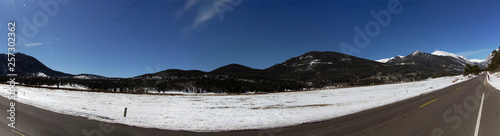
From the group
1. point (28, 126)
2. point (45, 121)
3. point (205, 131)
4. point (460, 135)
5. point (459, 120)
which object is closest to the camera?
point (460, 135)

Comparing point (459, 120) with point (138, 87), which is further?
point (138, 87)

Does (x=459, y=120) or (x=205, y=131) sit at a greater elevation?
(x=459, y=120)

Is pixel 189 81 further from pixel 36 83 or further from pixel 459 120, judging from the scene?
pixel 459 120

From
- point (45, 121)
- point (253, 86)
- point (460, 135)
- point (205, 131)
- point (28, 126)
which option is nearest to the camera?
point (460, 135)

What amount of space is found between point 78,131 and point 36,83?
183m

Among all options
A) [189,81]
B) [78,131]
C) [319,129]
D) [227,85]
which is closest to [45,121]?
[78,131]

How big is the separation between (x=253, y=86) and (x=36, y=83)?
499 feet

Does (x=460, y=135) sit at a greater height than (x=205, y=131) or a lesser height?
greater

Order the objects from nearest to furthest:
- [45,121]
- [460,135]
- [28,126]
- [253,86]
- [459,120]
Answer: [460,135]
[459,120]
[28,126]
[45,121]
[253,86]

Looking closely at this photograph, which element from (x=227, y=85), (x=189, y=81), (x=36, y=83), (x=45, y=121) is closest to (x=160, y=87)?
(x=189, y=81)

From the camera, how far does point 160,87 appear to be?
418ft

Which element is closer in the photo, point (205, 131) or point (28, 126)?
point (205, 131)

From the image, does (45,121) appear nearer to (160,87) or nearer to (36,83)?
(160,87)

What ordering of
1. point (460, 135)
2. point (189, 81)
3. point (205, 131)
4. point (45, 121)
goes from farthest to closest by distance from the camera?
1. point (189, 81)
2. point (45, 121)
3. point (205, 131)
4. point (460, 135)
